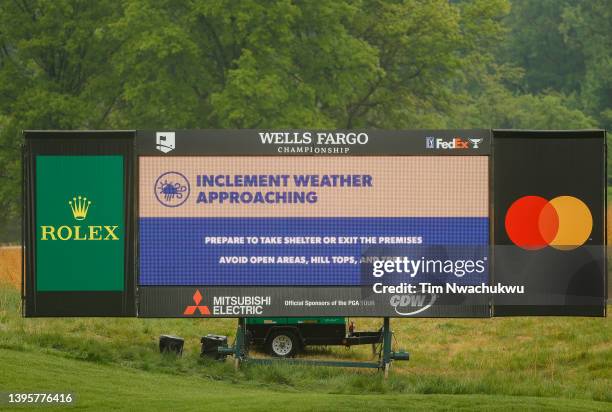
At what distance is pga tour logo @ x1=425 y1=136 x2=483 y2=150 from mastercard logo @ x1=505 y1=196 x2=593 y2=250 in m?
1.20

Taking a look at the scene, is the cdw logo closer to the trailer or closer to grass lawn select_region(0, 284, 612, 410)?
grass lawn select_region(0, 284, 612, 410)

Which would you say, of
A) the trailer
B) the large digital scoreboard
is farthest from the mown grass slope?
the large digital scoreboard

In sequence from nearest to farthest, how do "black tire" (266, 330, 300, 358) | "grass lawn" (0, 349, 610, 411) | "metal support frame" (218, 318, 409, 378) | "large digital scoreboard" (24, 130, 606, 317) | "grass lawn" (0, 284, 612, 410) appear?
"grass lawn" (0, 349, 610, 411) → "grass lawn" (0, 284, 612, 410) → "large digital scoreboard" (24, 130, 606, 317) → "metal support frame" (218, 318, 409, 378) → "black tire" (266, 330, 300, 358)

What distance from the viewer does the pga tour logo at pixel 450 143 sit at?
2139cm

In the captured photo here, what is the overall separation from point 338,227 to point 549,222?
349 centimetres

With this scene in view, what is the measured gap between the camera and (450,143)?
2139cm

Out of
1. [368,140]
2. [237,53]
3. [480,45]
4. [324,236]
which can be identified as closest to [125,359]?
[324,236]

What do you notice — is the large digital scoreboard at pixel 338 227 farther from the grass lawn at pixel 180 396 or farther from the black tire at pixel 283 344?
the black tire at pixel 283 344

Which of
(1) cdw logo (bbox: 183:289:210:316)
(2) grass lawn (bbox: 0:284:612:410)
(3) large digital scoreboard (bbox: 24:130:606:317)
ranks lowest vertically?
(2) grass lawn (bbox: 0:284:612:410)

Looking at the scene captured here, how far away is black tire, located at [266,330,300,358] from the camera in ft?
84.2

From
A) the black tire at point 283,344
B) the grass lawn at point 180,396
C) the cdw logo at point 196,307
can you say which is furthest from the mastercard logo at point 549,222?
the black tire at point 283,344

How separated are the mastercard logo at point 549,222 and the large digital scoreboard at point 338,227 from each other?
0.08 feet

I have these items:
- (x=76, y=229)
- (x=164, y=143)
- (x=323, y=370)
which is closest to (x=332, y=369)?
(x=323, y=370)

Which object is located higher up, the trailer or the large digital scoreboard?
the large digital scoreboard
